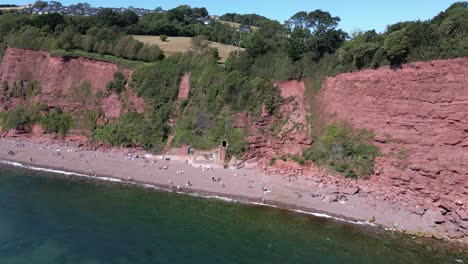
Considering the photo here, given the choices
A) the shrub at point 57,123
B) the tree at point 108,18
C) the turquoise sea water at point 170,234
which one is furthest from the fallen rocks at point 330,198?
the tree at point 108,18

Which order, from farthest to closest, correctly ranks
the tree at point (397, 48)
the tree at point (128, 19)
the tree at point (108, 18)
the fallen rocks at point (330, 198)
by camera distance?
the tree at point (128, 19) < the tree at point (108, 18) < the tree at point (397, 48) < the fallen rocks at point (330, 198)

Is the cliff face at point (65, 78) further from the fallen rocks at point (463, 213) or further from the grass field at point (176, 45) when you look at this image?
the fallen rocks at point (463, 213)

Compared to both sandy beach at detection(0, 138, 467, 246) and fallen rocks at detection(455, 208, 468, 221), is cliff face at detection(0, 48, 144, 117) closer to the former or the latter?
sandy beach at detection(0, 138, 467, 246)

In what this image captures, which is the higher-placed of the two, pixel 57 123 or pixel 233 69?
pixel 233 69

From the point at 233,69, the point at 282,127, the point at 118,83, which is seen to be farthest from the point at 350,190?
the point at 118,83

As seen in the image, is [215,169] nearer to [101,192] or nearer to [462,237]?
[101,192]

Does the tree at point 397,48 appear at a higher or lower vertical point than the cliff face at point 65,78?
higher

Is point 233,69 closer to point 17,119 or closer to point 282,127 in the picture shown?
point 282,127

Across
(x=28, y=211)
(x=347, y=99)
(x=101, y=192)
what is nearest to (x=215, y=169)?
(x=101, y=192)

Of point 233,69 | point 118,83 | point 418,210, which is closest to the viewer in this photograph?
point 418,210
